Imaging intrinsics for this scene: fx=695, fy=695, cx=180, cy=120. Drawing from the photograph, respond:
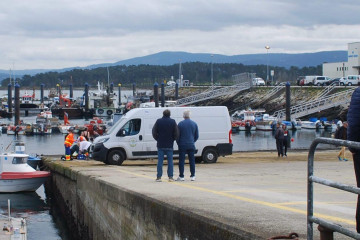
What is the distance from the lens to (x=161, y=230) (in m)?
10.9

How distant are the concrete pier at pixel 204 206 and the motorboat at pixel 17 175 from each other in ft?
28.0

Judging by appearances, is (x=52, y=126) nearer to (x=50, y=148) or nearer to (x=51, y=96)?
(x=50, y=148)

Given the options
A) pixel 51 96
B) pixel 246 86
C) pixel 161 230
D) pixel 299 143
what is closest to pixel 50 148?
pixel 299 143

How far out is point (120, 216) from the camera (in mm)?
13742

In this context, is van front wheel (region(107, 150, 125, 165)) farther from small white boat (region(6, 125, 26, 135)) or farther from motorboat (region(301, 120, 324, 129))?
motorboat (region(301, 120, 324, 129))

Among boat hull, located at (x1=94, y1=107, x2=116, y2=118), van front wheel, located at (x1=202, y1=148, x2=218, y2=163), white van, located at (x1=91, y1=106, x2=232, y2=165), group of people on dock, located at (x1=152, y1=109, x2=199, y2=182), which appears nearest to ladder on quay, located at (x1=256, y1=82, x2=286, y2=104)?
boat hull, located at (x1=94, y1=107, x2=116, y2=118)

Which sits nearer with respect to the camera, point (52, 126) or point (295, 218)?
point (295, 218)

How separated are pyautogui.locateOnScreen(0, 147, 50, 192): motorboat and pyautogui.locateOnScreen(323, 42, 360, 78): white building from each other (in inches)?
3829

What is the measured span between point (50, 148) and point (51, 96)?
10379 centimetres

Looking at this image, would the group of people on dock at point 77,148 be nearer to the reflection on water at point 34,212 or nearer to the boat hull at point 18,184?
the boat hull at point 18,184

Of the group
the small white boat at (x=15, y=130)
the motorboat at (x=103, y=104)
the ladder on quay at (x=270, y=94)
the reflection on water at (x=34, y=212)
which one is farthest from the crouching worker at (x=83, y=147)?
the ladder on quay at (x=270, y=94)

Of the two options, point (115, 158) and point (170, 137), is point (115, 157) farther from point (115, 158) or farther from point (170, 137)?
point (170, 137)

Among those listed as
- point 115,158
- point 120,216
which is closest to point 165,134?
point 120,216

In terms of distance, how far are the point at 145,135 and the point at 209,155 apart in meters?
2.55
